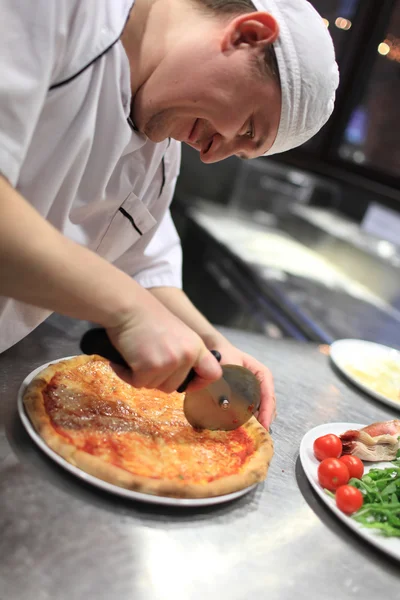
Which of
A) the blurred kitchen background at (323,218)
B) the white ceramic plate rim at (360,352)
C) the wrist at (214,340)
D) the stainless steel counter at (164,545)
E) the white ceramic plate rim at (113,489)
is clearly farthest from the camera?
the blurred kitchen background at (323,218)

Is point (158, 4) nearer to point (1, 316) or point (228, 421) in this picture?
point (1, 316)

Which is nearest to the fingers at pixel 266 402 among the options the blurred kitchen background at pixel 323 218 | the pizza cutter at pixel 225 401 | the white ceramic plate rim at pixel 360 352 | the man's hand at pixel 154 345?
the pizza cutter at pixel 225 401

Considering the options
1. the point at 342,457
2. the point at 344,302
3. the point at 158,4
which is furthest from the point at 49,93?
the point at 344,302

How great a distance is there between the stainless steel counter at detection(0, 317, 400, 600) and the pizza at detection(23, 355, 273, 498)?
0.05 meters

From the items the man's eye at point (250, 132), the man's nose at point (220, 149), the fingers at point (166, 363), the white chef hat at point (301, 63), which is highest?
the white chef hat at point (301, 63)

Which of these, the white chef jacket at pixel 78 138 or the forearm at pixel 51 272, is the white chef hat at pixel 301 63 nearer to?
the white chef jacket at pixel 78 138

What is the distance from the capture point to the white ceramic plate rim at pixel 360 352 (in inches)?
70.7

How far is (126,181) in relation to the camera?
1.38 meters

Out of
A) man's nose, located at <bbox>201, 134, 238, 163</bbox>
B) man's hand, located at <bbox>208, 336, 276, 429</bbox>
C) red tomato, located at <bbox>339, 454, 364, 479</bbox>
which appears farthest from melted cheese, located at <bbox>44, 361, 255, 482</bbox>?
man's nose, located at <bbox>201, 134, 238, 163</bbox>

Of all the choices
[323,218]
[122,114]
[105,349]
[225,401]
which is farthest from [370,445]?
[323,218]

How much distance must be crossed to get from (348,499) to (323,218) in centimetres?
353

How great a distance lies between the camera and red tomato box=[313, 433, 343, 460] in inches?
48.9

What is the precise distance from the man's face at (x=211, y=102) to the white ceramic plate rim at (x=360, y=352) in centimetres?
97

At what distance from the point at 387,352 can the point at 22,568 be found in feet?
5.78
